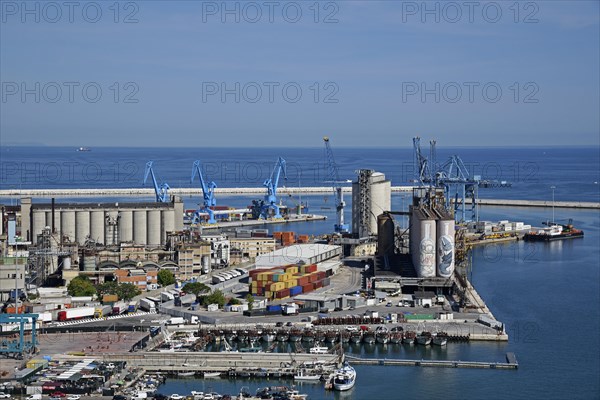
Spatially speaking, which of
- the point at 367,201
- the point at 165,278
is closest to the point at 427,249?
the point at 165,278

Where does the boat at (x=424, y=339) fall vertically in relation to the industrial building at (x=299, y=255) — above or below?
below

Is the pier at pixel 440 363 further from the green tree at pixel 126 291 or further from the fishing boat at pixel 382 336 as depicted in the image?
the green tree at pixel 126 291

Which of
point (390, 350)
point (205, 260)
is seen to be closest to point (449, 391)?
point (390, 350)

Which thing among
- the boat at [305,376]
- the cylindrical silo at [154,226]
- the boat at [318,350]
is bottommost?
the boat at [305,376]

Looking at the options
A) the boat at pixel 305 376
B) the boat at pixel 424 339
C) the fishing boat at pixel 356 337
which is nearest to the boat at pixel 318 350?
the fishing boat at pixel 356 337

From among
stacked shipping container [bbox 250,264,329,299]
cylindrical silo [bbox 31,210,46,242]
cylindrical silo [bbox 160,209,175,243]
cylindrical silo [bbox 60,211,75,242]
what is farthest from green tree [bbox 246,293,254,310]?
cylindrical silo [bbox 31,210,46,242]

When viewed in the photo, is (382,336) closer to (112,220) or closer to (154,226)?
(154,226)

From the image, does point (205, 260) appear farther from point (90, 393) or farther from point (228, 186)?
point (228, 186)
